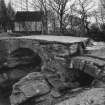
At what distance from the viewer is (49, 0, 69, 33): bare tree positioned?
16.3 meters

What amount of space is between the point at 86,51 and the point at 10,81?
3.85 metres

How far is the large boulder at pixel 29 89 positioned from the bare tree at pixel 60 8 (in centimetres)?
1026

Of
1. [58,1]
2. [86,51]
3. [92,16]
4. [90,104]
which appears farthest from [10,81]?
[92,16]

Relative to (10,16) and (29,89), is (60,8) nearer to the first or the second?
(10,16)

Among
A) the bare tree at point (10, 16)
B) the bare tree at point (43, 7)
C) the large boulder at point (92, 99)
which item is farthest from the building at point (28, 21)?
the large boulder at point (92, 99)

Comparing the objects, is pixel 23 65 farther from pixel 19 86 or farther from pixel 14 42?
pixel 19 86

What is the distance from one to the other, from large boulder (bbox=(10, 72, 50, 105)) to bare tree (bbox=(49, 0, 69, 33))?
10.3 meters

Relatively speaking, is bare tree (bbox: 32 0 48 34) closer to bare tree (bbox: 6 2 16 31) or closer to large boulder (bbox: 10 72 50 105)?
bare tree (bbox: 6 2 16 31)

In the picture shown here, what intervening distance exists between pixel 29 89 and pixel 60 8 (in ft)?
37.9

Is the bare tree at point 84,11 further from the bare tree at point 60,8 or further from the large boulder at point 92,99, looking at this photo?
the large boulder at point 92,99

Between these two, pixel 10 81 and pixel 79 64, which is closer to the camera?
pixel 79 64

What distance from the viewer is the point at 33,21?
24.0 metres

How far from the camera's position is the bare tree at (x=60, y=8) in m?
16.3

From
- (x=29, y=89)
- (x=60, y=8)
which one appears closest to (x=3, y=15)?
(x=60, y=8)
